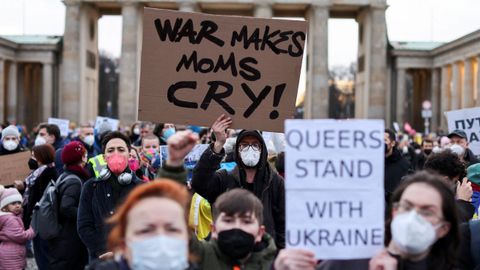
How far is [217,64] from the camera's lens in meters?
6.82

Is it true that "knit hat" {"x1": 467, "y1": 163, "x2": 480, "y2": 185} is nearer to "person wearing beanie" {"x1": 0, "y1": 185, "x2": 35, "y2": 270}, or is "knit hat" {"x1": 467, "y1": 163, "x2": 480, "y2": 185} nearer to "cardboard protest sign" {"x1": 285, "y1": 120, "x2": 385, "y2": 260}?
"cardboard protest sign" {"x1": 285, "y1": 120, "x2": 385, "y2": 260}

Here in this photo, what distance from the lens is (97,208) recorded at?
7.21m

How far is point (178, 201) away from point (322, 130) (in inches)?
33.3

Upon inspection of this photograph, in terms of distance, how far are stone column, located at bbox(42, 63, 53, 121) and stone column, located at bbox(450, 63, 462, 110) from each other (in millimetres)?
31474

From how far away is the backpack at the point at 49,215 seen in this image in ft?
27.1

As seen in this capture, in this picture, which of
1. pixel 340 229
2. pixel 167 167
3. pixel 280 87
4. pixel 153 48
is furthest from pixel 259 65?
pixel 340 229

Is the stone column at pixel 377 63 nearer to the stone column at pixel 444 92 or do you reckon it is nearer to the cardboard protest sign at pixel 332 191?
the stone column at pixel 444 92

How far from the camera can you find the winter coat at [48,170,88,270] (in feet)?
27.0

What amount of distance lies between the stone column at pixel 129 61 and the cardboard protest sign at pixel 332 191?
52618mm

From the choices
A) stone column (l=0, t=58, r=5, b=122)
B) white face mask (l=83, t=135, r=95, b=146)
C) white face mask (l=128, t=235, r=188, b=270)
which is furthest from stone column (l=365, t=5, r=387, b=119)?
white face mask (l=128, t=235, r=188, b=270)

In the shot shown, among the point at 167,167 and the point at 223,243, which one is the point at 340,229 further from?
the point at 167,167

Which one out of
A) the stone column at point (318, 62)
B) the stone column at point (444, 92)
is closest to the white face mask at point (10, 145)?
the stone column at point (318, 62)

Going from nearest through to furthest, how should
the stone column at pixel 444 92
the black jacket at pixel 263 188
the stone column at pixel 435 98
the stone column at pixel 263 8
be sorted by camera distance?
the black jacket at pixel 263 188 → the stone column at pixel 263 8 → the stone column at pixel 444 92 → the stone column at pixel 435 98

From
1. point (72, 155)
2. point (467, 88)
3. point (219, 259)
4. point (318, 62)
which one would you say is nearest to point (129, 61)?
point (318, 62)
